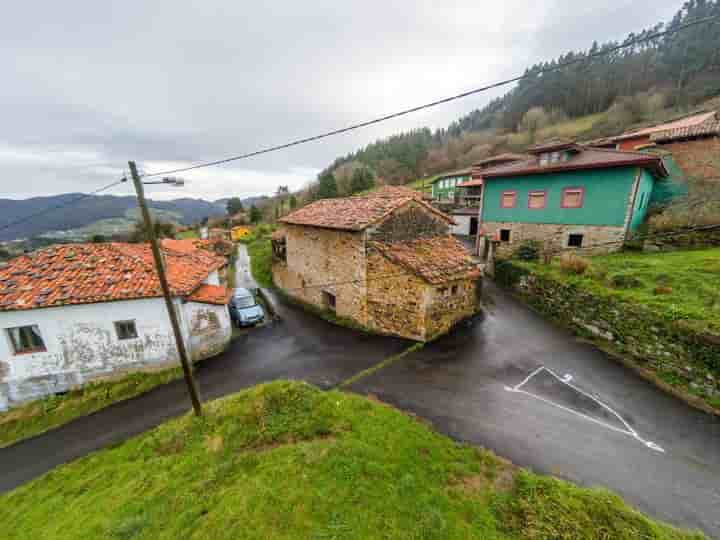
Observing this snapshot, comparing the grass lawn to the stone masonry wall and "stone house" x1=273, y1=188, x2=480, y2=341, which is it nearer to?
the stone masonry wall

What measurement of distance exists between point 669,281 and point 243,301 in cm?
1959

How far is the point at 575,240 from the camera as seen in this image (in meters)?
16.4

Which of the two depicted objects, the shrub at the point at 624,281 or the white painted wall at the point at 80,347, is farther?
the shrub at the point at 624,281

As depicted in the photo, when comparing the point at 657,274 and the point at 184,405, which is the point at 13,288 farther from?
the point at 657,274

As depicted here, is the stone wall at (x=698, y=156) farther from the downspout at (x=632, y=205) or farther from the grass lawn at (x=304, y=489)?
the grass lawn at (x=304, y=489)

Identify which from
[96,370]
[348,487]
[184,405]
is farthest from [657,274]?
[96,370]

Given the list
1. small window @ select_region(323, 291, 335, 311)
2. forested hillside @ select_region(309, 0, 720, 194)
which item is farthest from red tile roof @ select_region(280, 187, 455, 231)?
forested hillside @ select_region(309, 0, 720, 194)

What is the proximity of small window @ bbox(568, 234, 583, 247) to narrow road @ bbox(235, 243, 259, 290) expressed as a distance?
22581 millimetres

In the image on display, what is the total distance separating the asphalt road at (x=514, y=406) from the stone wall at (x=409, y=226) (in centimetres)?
495

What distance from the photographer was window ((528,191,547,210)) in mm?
17102

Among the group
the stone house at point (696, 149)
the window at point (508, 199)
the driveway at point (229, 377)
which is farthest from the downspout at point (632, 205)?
the driveway at point (229, 377)

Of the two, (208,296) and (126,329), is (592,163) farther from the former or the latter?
(126,329)

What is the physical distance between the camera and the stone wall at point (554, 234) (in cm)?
1517

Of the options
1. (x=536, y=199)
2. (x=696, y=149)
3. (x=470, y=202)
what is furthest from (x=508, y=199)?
(x=470, y=202)
